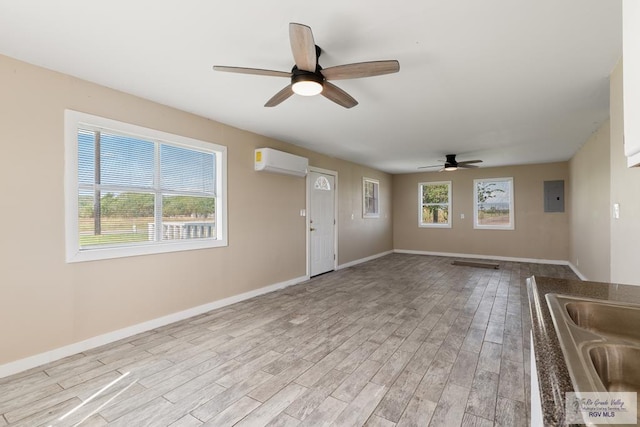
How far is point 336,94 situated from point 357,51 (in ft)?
1.18

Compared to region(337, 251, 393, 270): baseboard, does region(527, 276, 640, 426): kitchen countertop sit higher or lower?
higher

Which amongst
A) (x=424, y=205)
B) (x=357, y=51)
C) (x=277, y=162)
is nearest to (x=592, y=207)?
(x=424, y=205)

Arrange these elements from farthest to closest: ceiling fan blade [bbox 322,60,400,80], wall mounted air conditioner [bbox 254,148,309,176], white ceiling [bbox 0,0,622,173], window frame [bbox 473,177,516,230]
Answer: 1. window frame [bbox 473,177,516,230]
2. wall mounted air conditioner [bbox 254,148,309,176]
3. ceiling fan blade [bbox 322,60,400,80]
4. white ceiling [bbox 0,0,622,173]

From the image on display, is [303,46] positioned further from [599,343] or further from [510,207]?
[510,207]

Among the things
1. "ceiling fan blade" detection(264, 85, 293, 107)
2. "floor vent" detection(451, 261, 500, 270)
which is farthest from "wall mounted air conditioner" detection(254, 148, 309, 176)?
"floor vent" detection(451, 261, 500, 270)

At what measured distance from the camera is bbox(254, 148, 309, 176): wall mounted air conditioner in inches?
170

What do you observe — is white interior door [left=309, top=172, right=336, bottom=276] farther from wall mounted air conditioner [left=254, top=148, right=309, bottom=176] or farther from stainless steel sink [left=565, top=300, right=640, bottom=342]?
stainless steel sink [left=565, top=300, right=640, bottom=342]

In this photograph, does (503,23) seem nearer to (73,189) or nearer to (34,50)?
(34,50)

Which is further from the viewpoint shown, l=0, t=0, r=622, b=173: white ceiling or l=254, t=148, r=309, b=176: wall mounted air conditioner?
l=254, t=148, r=309, b=176: wall mounted air conditioner

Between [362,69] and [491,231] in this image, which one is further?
[491,231]

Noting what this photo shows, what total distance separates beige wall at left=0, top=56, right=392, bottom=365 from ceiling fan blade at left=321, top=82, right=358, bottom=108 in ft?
6.54

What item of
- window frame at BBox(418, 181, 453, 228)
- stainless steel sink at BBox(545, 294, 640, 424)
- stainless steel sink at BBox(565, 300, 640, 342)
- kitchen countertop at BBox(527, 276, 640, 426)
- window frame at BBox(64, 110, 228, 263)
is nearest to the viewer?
kitchen countertop at BBox(527, 276, 640, 426)

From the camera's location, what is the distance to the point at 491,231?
25.2ft

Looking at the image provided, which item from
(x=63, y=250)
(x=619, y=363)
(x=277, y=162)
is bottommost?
(x=619, y=363)
